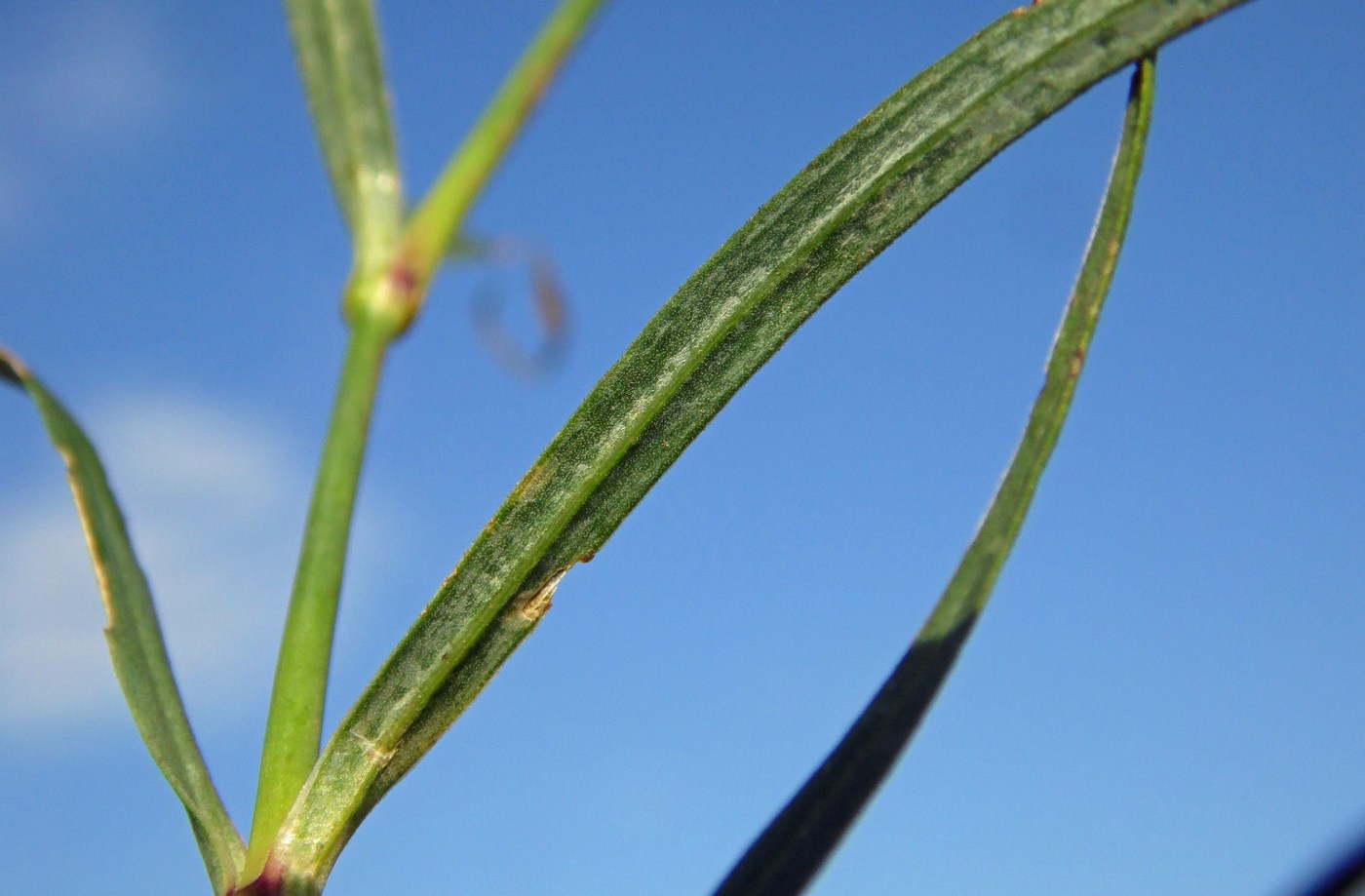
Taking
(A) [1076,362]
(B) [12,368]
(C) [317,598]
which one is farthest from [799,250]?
(B) [12,368]

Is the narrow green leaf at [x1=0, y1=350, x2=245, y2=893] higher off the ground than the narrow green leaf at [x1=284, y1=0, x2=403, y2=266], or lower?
lower

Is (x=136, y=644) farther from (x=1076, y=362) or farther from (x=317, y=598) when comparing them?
(x=1076, y=362)

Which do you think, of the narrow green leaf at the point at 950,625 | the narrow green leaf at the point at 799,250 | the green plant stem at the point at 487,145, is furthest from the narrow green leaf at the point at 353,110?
the narrow green leaf at the point at 950,625

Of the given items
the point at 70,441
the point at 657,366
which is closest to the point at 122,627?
the point at 70,441

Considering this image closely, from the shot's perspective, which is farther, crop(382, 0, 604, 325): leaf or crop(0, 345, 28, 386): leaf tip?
crop(0, 345, 28, 386): leaf tip

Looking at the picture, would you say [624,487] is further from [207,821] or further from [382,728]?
[207,821]

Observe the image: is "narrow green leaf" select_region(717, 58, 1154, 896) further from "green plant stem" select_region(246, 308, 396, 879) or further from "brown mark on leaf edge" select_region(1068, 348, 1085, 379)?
"green plant stem" select_region(246, 308, 396, 879)

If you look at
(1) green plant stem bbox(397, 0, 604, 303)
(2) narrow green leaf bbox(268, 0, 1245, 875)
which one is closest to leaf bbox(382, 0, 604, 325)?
(1) green plant stem bbox(397, 0, 604, 303)
